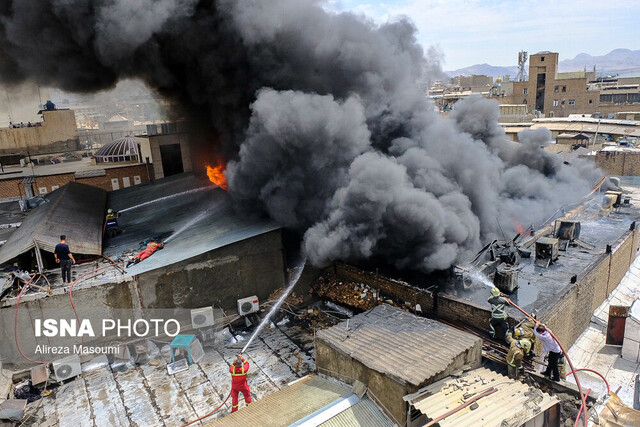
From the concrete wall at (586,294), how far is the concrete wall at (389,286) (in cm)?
265

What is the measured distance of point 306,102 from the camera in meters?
13.4

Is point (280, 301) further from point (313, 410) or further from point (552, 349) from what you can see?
point (552, 349)

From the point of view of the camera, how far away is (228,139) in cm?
1691

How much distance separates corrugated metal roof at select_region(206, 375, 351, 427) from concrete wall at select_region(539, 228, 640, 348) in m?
5.07

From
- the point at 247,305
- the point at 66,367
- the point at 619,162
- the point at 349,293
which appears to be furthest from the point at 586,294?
the point at 619,162

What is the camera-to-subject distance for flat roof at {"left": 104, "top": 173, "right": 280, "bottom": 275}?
476 inches

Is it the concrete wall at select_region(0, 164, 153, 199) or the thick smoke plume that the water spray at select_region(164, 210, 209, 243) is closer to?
the thick smoke plume

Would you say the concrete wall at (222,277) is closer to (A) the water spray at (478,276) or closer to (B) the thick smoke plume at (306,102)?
(B) the thick smoke plume at (306,102)

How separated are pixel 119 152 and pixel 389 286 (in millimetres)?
23726

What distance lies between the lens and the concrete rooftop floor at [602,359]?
9.34 metres

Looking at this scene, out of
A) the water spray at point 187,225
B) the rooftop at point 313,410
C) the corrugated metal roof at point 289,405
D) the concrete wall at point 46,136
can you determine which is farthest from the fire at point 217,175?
the concrete wall at point 46,136

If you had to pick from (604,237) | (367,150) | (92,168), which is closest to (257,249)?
(367,150)

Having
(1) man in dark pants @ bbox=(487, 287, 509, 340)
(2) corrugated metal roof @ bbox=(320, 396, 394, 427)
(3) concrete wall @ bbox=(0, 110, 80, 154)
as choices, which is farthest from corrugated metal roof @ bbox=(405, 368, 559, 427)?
(3) concrete wall @ bbox=(0, 110, 80, 154)

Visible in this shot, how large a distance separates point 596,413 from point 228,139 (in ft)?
46.0
